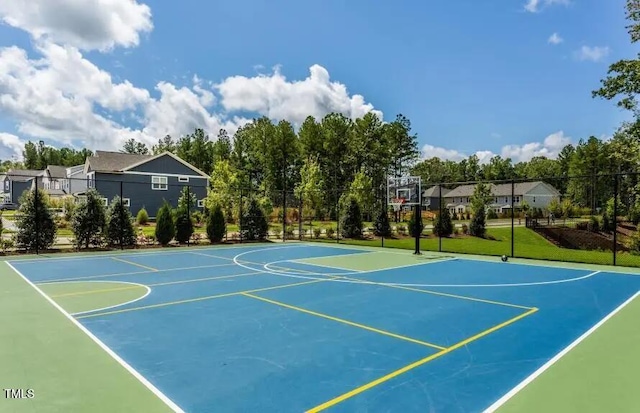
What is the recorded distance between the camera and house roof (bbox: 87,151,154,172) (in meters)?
29.7

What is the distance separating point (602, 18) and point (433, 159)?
2161 inches

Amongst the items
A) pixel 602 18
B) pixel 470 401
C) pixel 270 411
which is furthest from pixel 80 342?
pixel 602 18

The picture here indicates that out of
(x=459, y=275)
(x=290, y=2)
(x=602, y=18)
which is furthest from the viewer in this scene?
(x=602, y=18)

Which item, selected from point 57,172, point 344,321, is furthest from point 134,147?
point 344,321

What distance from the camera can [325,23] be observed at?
13367 millimetres

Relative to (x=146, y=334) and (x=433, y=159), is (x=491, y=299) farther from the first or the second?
(x=433, y=159)

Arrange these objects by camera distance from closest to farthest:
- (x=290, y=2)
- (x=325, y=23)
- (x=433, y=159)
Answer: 1. (x=290, y=2)
2. (x=325, y=23)
3. (x=433, y=159)

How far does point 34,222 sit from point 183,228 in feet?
17.1

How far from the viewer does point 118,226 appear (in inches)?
624

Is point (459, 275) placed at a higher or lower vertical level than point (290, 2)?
lower

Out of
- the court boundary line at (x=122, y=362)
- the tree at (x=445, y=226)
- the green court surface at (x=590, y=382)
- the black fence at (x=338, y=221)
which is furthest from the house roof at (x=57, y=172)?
the green court surface at (x=590, y=382)

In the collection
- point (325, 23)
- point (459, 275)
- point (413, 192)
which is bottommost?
point (459, 275)

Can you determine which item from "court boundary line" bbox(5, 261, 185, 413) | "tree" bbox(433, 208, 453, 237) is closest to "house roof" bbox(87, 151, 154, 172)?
"tree" bbox(433, 208, 453, 237)

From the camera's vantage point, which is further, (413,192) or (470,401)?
(413,192)
